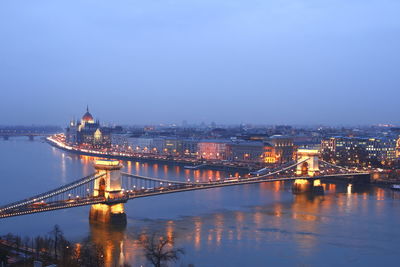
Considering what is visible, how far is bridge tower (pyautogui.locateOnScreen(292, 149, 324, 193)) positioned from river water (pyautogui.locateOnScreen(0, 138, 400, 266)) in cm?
64

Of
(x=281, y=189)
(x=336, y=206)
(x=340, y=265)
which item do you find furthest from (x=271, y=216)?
(x=281, y=189)

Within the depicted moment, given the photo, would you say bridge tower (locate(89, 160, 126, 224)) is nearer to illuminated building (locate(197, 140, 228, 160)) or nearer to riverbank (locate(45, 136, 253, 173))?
riverbank (locate(45, 136, 253, 173))

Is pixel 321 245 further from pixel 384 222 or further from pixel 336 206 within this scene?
pixel 336 206

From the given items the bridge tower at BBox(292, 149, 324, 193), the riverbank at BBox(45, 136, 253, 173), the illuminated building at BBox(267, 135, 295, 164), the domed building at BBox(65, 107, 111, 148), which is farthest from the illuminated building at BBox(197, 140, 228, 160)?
the domed building at BBox(65, 107, 111, 148)

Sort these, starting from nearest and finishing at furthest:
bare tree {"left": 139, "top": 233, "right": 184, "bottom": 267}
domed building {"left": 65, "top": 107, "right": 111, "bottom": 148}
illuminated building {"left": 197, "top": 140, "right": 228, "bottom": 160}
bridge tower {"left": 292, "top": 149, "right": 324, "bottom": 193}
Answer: bare tree {"left": 139, "top": 233, "right": 184, "bottom": 267} → bridge tower {"left": 292, "top": 149, "right": 324, "bottom": 193} → illuminated building {"left": 197, "top": 140, "right": 228, "bottom": 160} → domed building {"left": 65, "top": 107, "right": 111, "bottom": 148}

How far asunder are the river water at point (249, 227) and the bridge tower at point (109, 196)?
24 centimetres

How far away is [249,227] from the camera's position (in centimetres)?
925

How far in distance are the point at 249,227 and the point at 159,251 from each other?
129 inches

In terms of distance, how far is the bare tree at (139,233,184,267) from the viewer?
6.43 metres

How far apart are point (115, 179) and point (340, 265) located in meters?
4.29

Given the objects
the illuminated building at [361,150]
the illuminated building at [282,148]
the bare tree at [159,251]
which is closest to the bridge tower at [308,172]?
the illuminated building at [361,150]

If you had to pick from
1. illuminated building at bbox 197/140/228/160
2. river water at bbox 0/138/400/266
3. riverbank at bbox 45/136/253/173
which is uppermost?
illuminated building at bbox 197/140/228/160

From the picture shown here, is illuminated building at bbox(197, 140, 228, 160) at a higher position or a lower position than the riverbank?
higher

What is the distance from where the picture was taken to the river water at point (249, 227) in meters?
7.49
